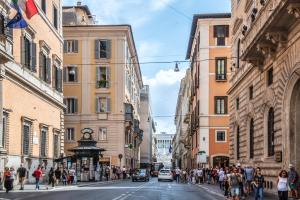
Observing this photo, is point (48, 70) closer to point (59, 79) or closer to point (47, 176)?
point (59, 79)

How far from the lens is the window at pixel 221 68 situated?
6819 cm

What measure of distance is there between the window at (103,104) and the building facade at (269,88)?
115 ft

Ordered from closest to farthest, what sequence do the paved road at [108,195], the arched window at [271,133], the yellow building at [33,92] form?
the paved road at [108,195]
the arched window at [271,133]
the yellow building at [33,92]

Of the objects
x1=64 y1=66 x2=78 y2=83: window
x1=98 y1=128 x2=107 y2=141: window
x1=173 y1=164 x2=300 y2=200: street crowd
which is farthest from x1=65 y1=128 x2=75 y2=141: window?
x1=173 y1=164 x2=300 y2=200: street crowd

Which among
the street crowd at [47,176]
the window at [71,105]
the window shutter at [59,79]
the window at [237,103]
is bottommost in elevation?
the street crowd at [47,176]

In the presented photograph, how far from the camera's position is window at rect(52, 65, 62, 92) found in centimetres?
5350

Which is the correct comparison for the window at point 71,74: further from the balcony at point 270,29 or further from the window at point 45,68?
the balcony at point 270,29

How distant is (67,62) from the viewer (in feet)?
250

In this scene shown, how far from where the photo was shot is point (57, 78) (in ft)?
179

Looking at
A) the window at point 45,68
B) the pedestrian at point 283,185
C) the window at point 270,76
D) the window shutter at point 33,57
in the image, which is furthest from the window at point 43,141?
the pedestrian at point 283,185

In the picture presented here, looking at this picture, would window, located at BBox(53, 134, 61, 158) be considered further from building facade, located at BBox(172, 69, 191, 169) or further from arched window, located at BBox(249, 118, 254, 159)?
building facade, located at BBox(172, 69, 191, 169)

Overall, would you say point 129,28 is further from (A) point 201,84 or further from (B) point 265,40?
(B) point 265,40

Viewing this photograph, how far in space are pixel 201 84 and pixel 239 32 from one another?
26912 mm

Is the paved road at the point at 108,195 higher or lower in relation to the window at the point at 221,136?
lower
